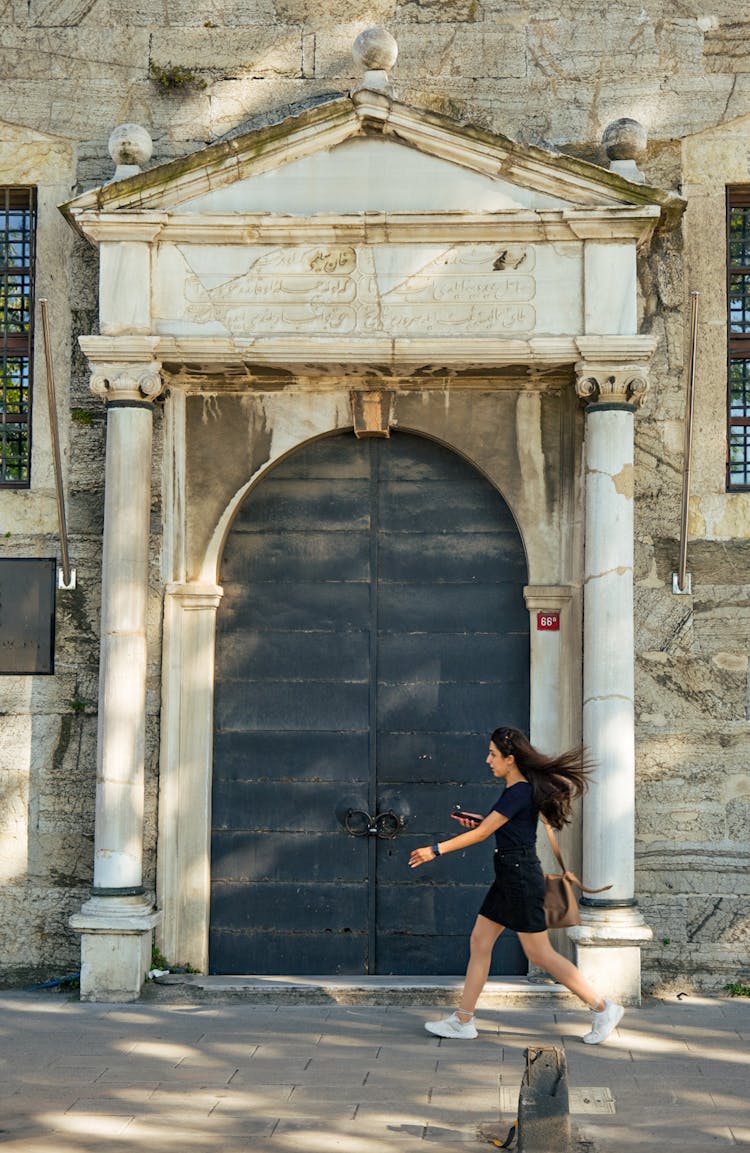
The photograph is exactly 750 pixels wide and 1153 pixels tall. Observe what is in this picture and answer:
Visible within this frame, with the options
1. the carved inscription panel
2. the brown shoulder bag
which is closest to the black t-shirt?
the brown shoulder bag

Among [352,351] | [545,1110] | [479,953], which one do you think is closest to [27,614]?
[352,351]

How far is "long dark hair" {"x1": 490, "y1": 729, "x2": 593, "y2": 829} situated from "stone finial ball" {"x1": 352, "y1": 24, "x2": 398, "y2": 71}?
419cm

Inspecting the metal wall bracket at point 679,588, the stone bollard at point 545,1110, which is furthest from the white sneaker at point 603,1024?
the metal wall bracket at point 679,588

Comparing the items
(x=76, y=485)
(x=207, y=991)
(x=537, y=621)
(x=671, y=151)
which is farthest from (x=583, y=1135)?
(x=671, y=151)

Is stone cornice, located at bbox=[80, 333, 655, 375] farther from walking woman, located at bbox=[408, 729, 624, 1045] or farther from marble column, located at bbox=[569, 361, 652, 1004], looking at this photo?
walking woman, located at bbox=[408, 729, 624, 1045]

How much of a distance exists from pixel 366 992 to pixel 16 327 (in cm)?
479

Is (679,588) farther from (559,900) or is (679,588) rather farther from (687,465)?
(559,900)

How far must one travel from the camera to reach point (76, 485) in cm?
977

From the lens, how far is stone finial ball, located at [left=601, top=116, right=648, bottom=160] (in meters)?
9.18

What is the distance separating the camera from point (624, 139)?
918 centimetres

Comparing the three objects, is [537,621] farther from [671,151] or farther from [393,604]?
[671,151]

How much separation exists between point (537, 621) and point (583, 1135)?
397 cm

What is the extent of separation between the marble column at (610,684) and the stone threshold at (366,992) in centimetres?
34

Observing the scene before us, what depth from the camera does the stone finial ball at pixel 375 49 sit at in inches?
361
